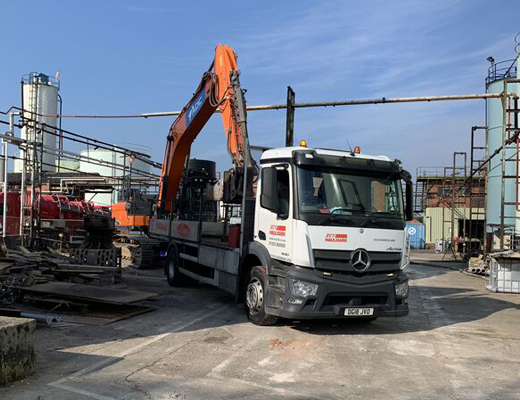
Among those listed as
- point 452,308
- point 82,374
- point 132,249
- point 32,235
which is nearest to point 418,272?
point 452,308

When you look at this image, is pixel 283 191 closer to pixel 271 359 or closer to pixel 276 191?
pixel 276 191

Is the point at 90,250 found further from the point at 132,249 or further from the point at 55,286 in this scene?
the point at 55,286

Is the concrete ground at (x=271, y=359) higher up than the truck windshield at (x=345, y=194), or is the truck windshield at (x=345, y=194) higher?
the truck windshield at (x=345, y=194)

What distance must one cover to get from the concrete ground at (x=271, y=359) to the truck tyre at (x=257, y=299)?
0.16 metres

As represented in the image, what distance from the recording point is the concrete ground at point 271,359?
5035mm

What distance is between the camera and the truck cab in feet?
23.8

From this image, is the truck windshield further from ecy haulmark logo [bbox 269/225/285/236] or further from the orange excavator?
the orange excavator

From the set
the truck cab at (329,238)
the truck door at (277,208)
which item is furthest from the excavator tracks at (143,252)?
the truck door at (277,208)

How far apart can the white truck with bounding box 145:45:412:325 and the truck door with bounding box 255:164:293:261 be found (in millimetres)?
16

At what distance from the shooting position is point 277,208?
7.71 meters

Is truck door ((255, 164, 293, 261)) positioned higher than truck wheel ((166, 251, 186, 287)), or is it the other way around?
truck door ((255, 164, 293, 261))

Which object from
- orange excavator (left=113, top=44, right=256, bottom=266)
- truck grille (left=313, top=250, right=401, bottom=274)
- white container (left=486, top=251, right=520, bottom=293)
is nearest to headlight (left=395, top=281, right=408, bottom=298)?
truck grille (left=313, top=250, right=401, bottom=274)

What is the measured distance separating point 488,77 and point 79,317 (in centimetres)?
2449

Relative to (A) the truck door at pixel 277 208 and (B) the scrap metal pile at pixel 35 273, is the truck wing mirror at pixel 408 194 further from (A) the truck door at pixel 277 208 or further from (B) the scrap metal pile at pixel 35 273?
(B) the scrap metal pile at pixel 35 273
